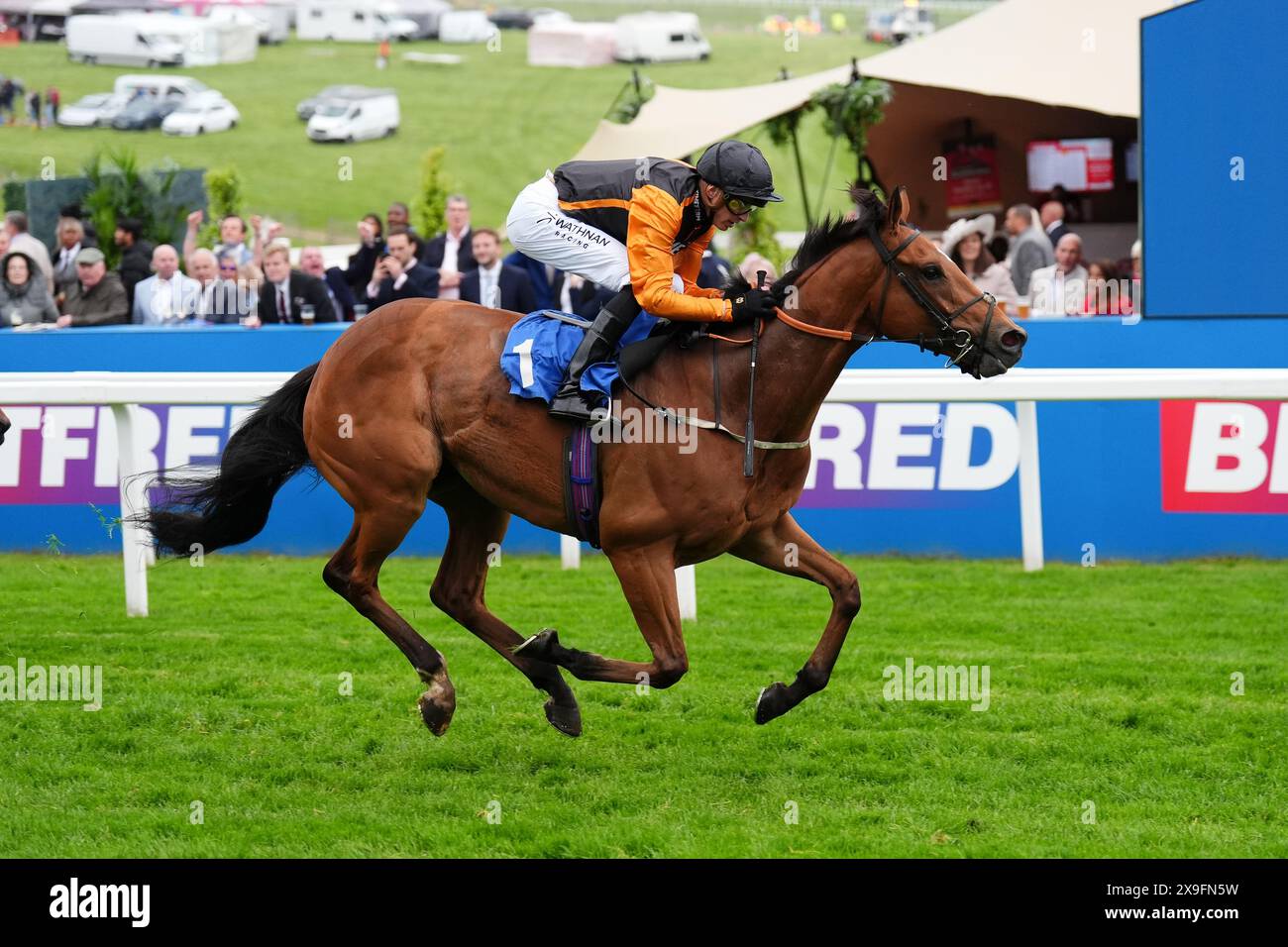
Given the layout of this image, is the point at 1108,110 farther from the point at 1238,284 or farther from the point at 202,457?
the point at 202,457

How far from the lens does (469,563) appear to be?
570cm

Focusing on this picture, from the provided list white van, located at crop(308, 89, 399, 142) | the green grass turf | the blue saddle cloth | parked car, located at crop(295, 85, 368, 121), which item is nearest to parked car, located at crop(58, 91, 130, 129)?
parked car, located at crop(295, 85, 368, 121)

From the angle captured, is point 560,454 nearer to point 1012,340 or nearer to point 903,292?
point 903,292

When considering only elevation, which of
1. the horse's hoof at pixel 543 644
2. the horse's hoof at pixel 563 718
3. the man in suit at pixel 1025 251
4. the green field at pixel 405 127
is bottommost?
the horse's hoof at pixel 563 718

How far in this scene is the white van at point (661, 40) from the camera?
37969 millimetres

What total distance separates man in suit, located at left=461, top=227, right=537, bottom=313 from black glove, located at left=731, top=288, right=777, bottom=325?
15.2ft

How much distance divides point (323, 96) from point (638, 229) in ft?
102

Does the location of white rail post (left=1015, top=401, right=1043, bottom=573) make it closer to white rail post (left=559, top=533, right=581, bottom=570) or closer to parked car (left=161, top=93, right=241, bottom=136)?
white rail post (left=559, top=533, right=581, bottom=570)

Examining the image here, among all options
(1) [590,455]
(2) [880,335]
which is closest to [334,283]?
(1) [590,455]

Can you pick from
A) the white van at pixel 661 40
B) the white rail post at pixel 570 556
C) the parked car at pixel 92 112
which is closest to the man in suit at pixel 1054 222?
the white rail post at pixel 570 556

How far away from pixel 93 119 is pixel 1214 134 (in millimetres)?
27606

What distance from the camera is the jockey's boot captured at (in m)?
5.05

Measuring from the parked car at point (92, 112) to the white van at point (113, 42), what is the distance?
8.16 ft

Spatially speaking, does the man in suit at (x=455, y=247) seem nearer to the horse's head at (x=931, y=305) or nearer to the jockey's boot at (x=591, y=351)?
the jockey's boot at (x=591, y=351)
